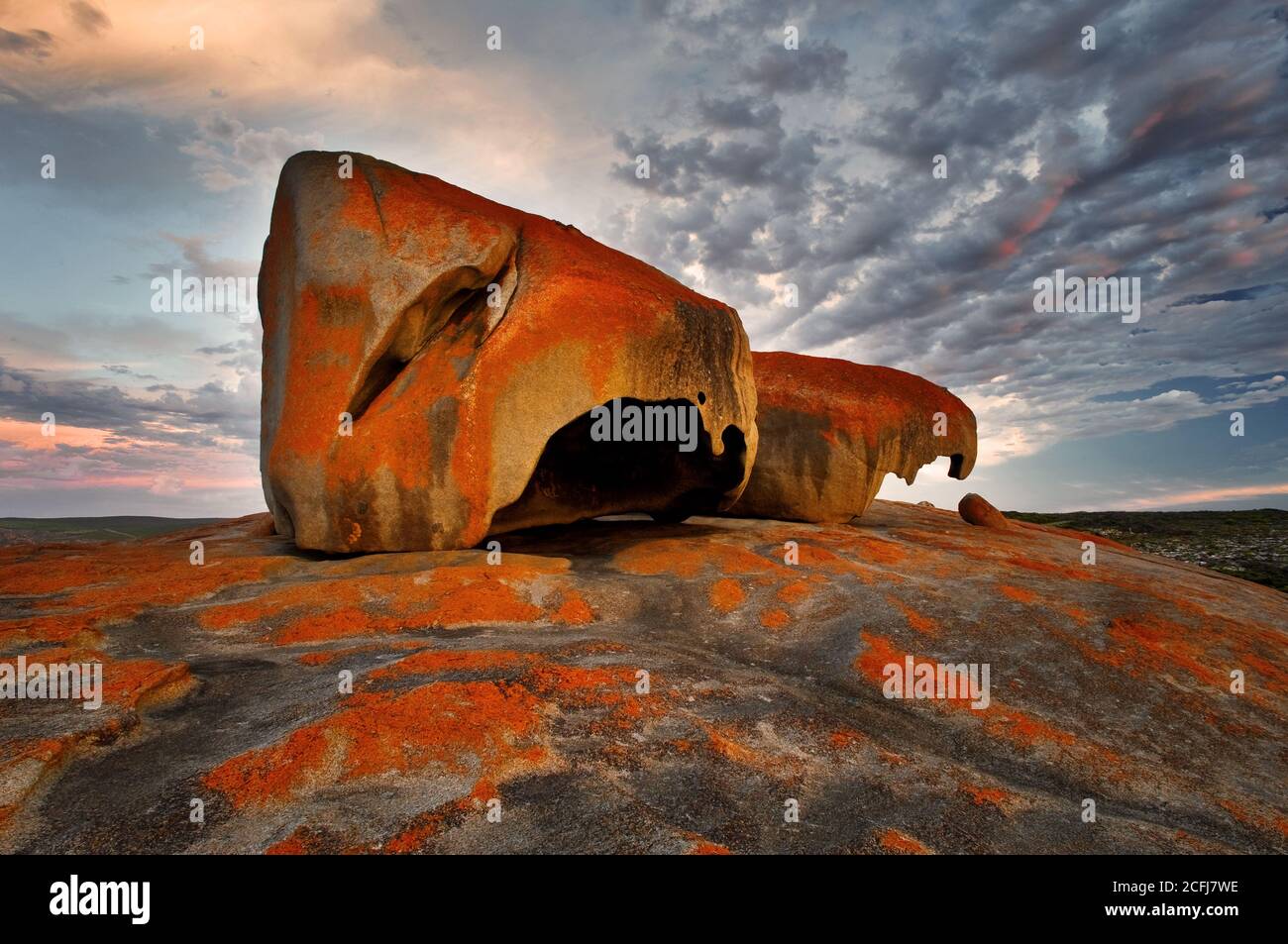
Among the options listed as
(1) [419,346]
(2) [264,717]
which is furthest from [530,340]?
(2) [264,717]

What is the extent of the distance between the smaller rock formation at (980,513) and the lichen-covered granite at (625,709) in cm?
805

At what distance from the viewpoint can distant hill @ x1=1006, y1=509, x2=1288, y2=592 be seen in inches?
1115

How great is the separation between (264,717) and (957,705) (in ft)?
20.1

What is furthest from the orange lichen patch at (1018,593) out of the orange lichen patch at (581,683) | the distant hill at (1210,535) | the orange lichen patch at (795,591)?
the distant hill at (1210,535)

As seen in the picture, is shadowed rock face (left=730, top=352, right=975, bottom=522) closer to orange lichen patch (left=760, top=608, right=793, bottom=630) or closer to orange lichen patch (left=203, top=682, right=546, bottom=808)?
orange lichen patch (left=760, top=608, right=793, bottom=630)

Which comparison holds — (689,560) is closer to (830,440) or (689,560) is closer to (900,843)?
(900,843)

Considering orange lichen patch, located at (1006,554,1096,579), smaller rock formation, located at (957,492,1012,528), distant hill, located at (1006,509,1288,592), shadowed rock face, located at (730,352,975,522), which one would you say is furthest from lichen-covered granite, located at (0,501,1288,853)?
distant hill, located at (1006,509,1288,592)

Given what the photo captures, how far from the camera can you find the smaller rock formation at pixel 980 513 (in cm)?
1927

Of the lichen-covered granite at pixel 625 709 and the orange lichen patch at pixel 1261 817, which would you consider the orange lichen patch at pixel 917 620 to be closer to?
the lichen-covered granite at pixel 625 709

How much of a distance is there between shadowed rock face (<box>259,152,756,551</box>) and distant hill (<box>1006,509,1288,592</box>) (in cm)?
2318

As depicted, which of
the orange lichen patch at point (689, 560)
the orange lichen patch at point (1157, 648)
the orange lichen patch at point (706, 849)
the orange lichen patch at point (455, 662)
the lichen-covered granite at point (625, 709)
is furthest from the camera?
the orange lichen patch at point (689, 560)

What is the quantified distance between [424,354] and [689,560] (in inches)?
206

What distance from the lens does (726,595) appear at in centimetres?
939
